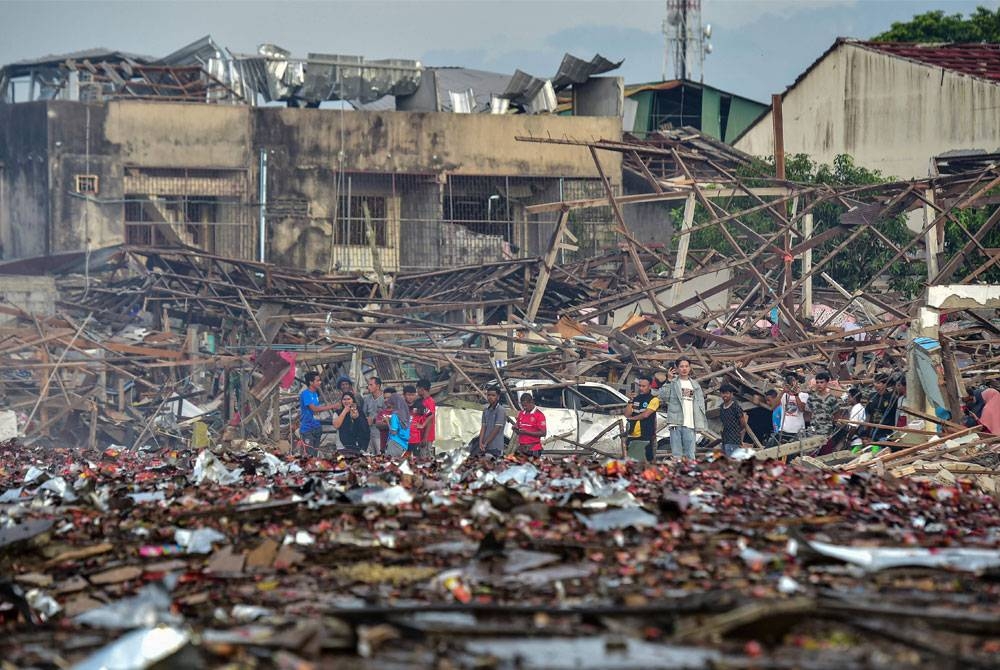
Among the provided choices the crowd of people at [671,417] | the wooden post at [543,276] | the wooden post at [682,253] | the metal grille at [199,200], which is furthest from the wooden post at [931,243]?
the metal grille at [199,200]

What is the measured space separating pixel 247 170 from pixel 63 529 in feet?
67.7

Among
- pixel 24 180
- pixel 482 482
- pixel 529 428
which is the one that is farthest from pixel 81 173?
pixel 482 482

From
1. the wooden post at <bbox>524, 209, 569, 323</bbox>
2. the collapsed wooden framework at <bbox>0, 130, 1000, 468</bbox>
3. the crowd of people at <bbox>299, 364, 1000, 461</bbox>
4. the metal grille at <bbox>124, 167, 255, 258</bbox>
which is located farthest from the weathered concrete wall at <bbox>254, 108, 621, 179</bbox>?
the crowd of people at <bbox>299, 364, 1000, 461</bbox>

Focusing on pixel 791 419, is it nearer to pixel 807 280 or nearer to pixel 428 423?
pixel 428 423

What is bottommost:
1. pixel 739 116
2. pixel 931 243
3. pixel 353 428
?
Answer: pixel 353 428

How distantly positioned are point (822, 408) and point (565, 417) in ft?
11.0

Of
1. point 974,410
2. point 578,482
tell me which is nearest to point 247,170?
point 974,410

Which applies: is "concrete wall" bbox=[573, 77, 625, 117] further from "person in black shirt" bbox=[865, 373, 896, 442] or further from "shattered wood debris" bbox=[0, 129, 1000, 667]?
"person in black shirt" bbox=[865, 373, 896, 442]

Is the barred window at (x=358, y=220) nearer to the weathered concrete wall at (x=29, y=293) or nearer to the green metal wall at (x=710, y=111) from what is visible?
the weathered concrete wall at (x=29, y=293)

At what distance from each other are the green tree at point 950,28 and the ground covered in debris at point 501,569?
100ft

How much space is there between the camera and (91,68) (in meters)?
29.8

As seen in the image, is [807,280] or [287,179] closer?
[807,280]

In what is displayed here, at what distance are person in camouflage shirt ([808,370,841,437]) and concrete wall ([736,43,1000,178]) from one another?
13068mm

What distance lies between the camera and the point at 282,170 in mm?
28531
